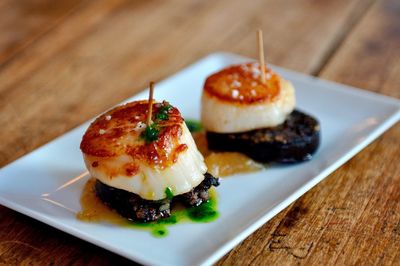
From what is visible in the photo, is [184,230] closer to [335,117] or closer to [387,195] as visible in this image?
[387,195]

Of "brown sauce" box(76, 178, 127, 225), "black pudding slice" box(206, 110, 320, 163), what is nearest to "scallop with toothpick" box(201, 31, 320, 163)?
"black pudding slice" box(206, 110, 320, 163)

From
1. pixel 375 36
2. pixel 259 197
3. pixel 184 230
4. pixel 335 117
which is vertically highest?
pixel 184 230

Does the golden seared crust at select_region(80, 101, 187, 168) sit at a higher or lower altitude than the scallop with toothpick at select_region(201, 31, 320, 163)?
higher

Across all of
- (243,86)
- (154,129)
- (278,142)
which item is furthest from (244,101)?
(154,129)

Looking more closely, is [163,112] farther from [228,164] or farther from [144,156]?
[228,164]

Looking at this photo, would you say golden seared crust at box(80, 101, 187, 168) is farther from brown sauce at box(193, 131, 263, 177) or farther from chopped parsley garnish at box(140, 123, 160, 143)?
brown sauce at box(193, 131, 263, 177)

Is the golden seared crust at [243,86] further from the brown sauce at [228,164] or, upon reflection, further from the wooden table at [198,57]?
the wooden table at [198,57]

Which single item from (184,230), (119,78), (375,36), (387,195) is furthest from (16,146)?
(375,36)
